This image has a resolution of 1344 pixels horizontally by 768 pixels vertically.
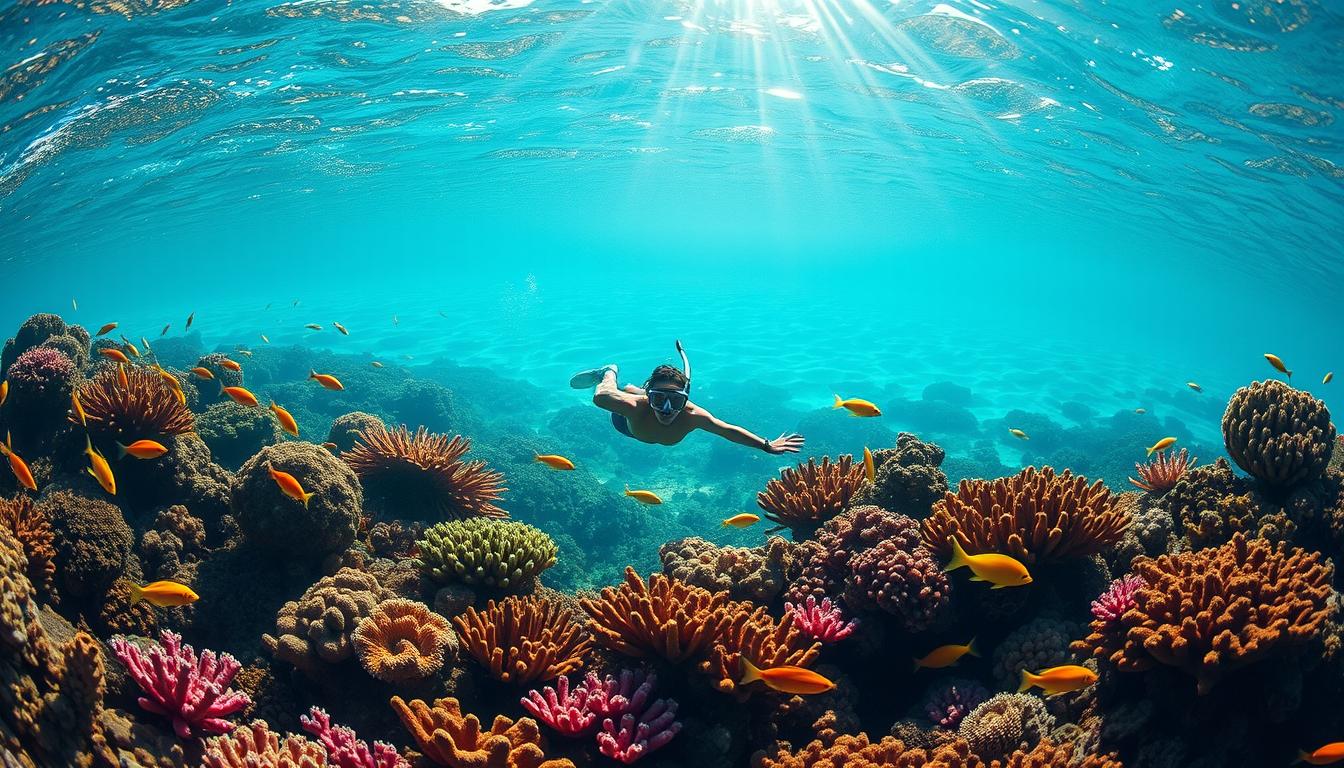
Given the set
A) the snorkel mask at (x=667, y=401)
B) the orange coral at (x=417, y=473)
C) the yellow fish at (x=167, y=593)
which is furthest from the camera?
the orange coral at (x=417, y=473)

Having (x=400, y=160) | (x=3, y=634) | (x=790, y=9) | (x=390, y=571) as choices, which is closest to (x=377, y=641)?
(x=390, y=571)

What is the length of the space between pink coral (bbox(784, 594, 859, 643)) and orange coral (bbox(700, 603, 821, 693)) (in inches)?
12.9

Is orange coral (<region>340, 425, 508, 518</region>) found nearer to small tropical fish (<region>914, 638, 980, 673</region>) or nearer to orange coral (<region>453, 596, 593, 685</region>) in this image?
orange coral (<region>453, 596, 593, 685</region>)

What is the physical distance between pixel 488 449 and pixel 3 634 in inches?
683

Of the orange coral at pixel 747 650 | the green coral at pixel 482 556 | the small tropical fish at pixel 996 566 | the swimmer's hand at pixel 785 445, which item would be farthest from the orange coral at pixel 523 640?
the small tropical fish at pixel 996 566

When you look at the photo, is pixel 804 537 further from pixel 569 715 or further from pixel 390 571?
pixel 390 571

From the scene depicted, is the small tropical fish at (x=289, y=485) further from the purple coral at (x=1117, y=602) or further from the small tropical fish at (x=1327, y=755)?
the small tropical fish at (x=1327, y=755)

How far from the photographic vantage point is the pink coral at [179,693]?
354cm

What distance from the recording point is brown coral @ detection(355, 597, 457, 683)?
14.0 ft

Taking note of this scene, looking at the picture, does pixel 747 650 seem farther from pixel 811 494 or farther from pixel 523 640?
pixel 811 494

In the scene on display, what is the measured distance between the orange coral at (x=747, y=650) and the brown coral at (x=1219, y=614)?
1.98m

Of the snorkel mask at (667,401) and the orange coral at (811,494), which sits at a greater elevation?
the snorkel mask at (667,401)

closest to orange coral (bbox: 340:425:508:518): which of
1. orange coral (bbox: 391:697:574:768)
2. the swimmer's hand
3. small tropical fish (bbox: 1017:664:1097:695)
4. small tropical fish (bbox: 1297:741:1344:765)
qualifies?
the swimmer's hand

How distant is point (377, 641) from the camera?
180 inches
